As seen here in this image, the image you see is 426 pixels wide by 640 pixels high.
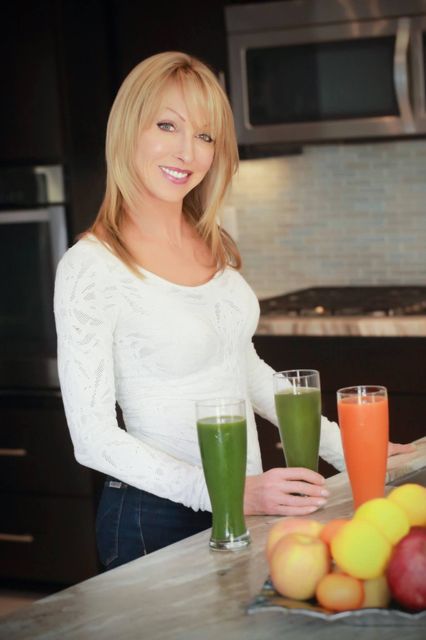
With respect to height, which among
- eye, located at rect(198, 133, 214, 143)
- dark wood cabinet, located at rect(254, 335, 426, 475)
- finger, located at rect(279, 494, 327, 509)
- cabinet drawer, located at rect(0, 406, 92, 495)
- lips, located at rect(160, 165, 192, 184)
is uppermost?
eye, located at rect(198, 133, 214, 143)

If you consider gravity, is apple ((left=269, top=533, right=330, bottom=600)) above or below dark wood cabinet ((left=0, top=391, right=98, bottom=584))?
above

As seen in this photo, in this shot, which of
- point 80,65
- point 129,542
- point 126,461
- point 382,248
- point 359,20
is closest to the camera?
point 126,461

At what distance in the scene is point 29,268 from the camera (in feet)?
12.7

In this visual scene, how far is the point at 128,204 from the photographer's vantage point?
2.05 m

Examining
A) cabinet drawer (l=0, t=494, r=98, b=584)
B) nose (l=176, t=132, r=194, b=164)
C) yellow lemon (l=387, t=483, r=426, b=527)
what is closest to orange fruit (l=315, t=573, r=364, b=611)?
yellow lemon (l=387, t=483, r=426, b=527)

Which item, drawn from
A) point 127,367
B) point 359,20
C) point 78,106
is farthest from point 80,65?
point 127,367

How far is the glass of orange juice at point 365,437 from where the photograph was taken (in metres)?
1.60

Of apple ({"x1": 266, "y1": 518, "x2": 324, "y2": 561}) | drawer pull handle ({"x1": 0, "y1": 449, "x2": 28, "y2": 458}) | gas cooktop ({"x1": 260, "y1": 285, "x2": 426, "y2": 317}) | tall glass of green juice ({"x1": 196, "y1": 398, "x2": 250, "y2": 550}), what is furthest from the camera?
drawer pull handle ({"x1": 0, "y1": 449, "x2": 28, "y2": 458})

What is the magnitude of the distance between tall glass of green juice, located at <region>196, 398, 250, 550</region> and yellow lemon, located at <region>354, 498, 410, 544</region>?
0.23 m

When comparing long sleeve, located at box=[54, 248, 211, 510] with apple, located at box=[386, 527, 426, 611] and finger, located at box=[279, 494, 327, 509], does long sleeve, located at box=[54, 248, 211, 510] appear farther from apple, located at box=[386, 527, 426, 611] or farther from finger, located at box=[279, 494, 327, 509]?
apple, located at box=[386, 527, 426, 611]

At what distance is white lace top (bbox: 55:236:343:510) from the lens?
1763 millimetres

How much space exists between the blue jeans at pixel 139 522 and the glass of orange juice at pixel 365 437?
397mm

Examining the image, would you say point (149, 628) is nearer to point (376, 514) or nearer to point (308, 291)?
point (376, 514)

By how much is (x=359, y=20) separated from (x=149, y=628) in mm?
2723
